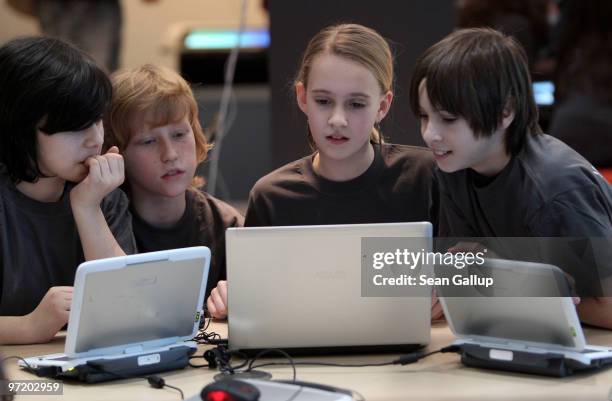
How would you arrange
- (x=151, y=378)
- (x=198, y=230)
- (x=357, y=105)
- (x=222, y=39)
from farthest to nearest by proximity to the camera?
(x=222, y=39) → (x=198, y=230) → (x=357, y=105) → (x=151, y=378)

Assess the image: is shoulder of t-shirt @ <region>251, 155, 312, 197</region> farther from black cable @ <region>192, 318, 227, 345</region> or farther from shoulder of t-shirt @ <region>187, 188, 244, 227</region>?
black cable @ <region>192, 318, 227, 345</region>

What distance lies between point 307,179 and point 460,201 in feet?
1.25

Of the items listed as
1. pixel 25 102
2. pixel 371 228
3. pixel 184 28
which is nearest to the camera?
pixel 371 228

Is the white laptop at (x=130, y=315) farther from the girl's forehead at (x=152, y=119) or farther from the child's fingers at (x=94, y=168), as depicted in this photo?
the girl's forehead at (x=152, y=119)

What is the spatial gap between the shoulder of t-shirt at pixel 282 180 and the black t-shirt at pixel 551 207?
0.43 meters

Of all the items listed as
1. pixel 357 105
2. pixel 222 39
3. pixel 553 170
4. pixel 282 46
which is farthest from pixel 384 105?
pixel 222 39

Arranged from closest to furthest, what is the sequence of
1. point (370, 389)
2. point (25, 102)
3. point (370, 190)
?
point (370, 389) → point (25, 102) → point (370, 190)

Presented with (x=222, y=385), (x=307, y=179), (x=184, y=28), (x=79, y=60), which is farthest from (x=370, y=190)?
(x=184, y=28)

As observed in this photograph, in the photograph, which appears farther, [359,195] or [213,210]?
[213,210]

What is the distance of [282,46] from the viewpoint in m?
3.12

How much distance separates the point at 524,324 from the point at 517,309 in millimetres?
31

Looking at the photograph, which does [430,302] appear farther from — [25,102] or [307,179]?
[25,102]

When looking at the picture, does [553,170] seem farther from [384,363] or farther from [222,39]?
[222,39]

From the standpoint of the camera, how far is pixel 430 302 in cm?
184
